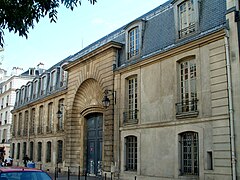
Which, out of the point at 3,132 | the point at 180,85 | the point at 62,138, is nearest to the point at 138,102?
the point at 180,85

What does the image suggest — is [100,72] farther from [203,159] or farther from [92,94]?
[203,159]

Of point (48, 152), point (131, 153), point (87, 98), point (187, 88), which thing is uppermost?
point (87, 98)

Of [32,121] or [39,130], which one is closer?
[39,130]

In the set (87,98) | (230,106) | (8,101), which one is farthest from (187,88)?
(8,101)

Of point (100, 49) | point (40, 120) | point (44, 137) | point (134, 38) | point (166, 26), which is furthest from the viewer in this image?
point (40, 120)

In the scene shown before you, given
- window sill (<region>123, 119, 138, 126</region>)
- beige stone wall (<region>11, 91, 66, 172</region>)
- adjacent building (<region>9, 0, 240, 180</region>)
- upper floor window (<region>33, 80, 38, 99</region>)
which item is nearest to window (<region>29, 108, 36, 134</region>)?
beige stone wall (<region>11, 91, 66, 172</region>)

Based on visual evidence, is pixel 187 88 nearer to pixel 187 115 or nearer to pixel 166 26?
pixel 187 115

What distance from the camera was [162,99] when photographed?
51.2 ft

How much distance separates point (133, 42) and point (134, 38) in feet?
0.73

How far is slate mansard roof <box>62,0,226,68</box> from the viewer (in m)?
13.7

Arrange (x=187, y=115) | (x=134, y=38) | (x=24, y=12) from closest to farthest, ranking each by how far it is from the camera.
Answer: (x=24, y=12) → (x=187, y=115) → (x=134, y=38)

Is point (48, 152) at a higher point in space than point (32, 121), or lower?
lower

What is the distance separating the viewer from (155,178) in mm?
15281

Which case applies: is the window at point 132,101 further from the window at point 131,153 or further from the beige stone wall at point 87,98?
the beige stone wall at point 87,98
